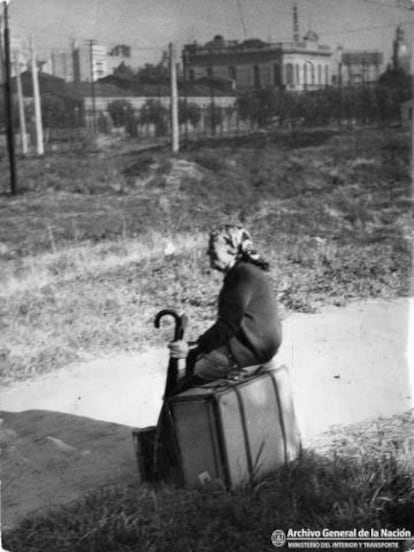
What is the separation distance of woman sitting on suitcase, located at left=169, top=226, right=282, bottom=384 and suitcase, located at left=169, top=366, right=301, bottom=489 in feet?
0.32

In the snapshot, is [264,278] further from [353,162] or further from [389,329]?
[353,162]

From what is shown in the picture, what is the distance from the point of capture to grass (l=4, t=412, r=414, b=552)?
3.57m

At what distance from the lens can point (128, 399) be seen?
5.12 m

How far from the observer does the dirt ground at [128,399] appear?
445cm

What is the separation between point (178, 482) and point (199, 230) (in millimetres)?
2050

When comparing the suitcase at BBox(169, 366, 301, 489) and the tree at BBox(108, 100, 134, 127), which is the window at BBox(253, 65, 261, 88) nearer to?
the tree at BBox(108, 100, 134, 127)

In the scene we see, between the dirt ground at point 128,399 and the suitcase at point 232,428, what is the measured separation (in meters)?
0.59

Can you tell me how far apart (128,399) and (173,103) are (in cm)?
265

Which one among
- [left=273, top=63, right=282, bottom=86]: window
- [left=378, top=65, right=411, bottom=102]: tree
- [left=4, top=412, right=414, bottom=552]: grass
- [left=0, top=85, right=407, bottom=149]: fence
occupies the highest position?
[left=273, top=63, right=282, bottom=86]: window

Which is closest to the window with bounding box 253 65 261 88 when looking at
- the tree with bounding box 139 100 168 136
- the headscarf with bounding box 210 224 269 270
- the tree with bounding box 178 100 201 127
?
the tree with bounding box 178 100 201 127

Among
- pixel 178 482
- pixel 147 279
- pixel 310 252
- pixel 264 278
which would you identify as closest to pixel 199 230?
pixel 147 279

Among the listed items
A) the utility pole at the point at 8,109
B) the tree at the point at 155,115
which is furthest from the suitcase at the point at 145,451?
the tree at the point at 155,115

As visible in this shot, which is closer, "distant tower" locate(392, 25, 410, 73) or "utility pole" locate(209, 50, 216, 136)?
"distant tower" locate(392, 25, 410, 73)

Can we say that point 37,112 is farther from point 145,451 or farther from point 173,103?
point 145,451
